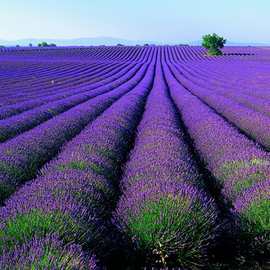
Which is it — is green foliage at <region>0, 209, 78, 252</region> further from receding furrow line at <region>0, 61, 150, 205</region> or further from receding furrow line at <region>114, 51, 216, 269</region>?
receding furrow line at <region>0, 61, 150, 205</region>

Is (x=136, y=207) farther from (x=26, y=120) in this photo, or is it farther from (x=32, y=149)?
(x=26, y=120)

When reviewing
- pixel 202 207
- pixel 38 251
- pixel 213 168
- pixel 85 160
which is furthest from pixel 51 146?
pixel 38 251

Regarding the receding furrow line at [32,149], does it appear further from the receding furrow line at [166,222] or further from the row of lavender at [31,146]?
the receding furrow line at [166,222]

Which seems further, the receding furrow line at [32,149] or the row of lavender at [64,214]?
the receding furrow line at [32,149]

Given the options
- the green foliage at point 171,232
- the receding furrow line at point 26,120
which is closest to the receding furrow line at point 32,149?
the receding furrow line at point 26,120

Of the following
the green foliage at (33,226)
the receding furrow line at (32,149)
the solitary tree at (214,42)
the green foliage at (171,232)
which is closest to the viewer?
the green foliage at (33,226)

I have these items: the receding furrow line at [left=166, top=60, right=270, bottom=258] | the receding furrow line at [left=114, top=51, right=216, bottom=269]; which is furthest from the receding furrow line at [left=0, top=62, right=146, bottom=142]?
the receding furrow line at [left=114, top=51, right=216, bottom=269]

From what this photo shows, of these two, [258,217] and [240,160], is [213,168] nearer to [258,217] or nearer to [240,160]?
[240,160]

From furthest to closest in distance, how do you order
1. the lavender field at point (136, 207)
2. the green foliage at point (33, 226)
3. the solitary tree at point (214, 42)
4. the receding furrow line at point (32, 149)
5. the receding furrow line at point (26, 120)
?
the solitary tree at point (214, 42), the receding furrow line at point (26, 120), the receding furrow line at point (32, 149), the lavender field at point (136, 207), the green foliage at point (33, 226)

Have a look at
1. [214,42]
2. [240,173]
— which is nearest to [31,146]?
[240,173]

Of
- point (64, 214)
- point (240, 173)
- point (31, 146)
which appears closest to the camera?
point (64, 214)

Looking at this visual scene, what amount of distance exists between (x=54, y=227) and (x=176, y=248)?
901 mm

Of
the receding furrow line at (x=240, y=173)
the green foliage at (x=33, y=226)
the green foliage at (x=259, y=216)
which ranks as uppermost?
→ the green foliage at (x=33, y=226)

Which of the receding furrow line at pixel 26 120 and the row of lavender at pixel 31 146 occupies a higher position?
the row of lavender at pixel 31 146
